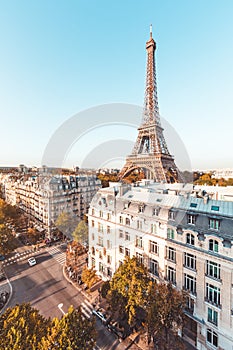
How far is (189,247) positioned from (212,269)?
2.20 meters

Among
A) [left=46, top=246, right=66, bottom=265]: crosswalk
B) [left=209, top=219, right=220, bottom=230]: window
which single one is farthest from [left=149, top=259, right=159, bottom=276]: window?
[left=46, top=246, right=66, bottom=265]: crosswalk

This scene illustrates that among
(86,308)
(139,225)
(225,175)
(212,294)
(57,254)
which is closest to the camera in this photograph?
(212,294)

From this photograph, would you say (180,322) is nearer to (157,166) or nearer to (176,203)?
(176,203)

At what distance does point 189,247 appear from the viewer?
14.7 m

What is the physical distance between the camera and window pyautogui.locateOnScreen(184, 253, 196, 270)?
14576mm

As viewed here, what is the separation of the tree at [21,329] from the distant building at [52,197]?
24677mm

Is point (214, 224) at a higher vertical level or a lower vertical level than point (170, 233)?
higher

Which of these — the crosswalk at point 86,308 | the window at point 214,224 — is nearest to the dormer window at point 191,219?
the window at point 214,224

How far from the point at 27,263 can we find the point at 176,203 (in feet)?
86.7

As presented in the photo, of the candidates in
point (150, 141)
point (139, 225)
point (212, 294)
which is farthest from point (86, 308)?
point (150, 141)

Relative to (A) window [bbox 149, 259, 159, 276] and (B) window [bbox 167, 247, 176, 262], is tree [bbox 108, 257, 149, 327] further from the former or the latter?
(B) window [bbox 167, 247, 176, 262]

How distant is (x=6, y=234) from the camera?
2591 centimetres

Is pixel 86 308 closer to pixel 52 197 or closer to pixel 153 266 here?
pixel 153 266

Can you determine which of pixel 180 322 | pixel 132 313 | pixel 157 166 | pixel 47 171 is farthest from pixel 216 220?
pixel 47 171
